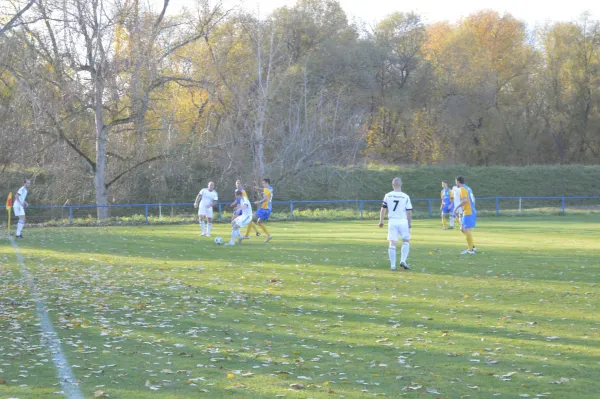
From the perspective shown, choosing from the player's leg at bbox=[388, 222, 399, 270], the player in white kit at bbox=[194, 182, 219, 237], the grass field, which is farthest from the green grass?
the player's leg at bbox=[388, 222, 399, 270]

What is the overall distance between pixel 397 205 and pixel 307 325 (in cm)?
698

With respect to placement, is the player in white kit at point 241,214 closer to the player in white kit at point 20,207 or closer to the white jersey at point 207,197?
the white jersey at point 207,197

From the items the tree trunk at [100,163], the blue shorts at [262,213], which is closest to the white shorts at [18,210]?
the blue shorts at [262,213]

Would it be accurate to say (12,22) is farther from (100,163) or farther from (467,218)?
(467,218)

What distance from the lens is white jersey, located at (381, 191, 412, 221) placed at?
16.8 metres

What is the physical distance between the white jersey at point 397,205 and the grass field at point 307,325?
123cm

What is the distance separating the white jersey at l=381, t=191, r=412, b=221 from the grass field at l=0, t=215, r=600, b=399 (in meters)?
1.23

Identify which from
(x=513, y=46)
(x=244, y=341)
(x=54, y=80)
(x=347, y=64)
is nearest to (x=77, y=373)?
(x=244, y=341)

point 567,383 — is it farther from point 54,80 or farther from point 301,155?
point 301,155

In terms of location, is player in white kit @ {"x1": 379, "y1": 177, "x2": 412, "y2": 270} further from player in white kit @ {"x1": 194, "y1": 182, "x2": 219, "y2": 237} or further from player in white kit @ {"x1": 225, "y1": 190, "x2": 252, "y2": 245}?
player in white kit @ {"x1": 194, "y1": 182, "x2": 219, "y2": 237}

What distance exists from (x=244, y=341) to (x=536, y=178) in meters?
60.5

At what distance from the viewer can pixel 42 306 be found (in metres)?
12.0

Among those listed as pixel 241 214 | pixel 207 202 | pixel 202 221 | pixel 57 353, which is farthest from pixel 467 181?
pixel 57 353

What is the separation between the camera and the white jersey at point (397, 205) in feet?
55.1
